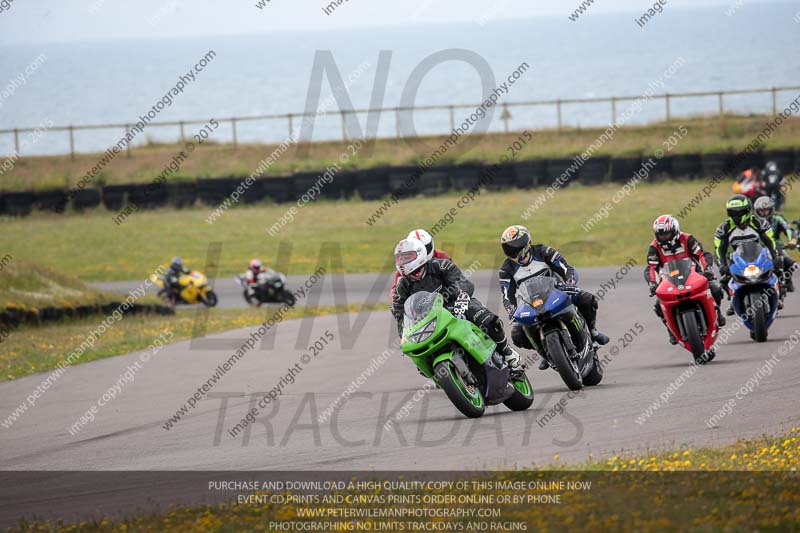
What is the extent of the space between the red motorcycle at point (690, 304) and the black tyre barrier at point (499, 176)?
24.2 meters

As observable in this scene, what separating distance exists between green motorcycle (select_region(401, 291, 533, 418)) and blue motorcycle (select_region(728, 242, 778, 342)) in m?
4.33

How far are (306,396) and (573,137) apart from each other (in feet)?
97.4

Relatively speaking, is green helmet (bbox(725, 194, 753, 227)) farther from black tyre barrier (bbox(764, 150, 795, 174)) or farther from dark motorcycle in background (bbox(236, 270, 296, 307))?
black tyre barrier (bbox(764, 150, 795, 174))

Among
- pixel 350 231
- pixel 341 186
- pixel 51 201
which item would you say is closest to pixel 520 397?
pixel 350 231

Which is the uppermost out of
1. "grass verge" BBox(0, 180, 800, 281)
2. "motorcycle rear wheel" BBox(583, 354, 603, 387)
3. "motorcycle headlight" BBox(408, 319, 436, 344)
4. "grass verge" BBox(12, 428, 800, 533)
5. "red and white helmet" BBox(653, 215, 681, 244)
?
"red and white helmet" BBox(653, 215, 681, 244)

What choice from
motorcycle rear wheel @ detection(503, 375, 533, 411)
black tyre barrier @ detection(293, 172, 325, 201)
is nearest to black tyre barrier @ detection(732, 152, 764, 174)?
black tyre barrier @ detection(293, 172, 325, 201)

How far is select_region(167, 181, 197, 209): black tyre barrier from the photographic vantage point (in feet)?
128

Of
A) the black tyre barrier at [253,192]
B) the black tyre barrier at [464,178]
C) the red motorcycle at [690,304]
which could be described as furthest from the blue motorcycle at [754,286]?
the black tyre barrier at [253,192]

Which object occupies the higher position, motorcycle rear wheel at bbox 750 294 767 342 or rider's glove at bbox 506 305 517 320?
rider's glove at bbox 506 305 517 320

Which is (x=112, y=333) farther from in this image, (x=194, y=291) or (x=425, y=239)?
(x=425, y=239)

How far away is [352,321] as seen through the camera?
1944cm

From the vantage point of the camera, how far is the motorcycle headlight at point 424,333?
10.0 m

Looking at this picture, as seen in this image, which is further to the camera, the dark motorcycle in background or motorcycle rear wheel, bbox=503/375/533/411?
the dark motorcycle in background

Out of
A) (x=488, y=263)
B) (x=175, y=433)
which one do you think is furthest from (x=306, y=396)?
(x=488, y=263)
